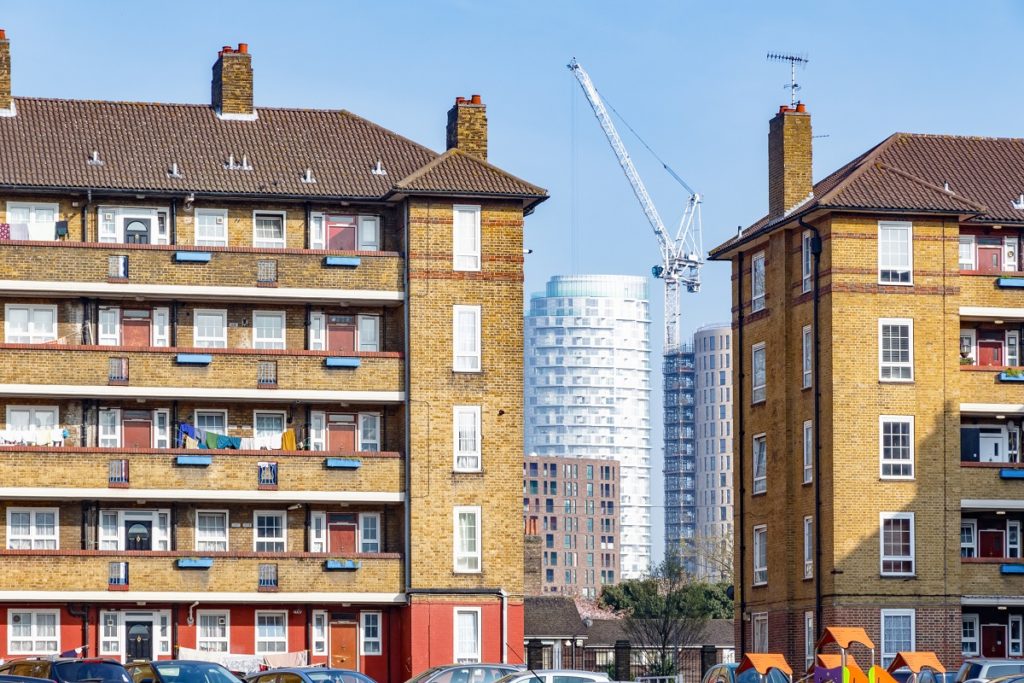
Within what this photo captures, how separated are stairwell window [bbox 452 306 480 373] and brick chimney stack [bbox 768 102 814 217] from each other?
41.0 feet

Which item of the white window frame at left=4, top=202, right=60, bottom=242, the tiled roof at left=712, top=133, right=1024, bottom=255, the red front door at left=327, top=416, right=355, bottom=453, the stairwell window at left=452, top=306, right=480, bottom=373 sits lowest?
the red front door at left=327, top=416, right=355, bottom=453

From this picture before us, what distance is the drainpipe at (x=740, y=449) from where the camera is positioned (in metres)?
78.1

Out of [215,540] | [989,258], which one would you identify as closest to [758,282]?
[989,258]

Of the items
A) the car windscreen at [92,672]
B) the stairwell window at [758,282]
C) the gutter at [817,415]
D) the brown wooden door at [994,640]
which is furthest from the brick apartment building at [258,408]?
the car windscreen at [92,672]

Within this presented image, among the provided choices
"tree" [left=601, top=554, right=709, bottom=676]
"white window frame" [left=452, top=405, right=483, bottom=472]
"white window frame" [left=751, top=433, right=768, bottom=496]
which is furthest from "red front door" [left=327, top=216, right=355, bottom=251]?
"tree" [left=601, top=554, right=709, bottom=676]

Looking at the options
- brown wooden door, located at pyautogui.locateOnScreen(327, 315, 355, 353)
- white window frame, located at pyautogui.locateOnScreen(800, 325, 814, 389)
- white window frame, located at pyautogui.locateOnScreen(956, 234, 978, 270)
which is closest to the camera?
white window frame, located at pyautogui.locateOnScreen(800, 325, 814, 389)

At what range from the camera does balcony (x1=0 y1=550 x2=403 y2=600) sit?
68.9 metres

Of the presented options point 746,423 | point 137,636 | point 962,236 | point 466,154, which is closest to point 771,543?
point 746,423

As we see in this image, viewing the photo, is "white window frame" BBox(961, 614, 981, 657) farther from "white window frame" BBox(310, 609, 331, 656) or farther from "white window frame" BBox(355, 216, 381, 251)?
"white window frame" BBox(355, 216, 381, 251)

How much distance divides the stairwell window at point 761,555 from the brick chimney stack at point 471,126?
53.6 ft

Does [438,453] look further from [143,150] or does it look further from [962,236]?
[962,236]

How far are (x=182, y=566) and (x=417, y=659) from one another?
808 cm

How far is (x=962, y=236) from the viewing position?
245 ft

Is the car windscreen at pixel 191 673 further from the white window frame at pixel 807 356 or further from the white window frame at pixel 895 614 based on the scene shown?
the white window frame at pixel 807 356
